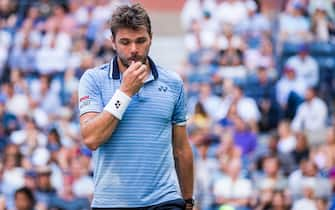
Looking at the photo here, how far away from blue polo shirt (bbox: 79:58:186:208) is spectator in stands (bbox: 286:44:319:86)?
33.0 ft

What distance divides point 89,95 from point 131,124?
0.87ft

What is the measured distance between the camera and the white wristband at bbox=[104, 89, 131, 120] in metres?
5.49

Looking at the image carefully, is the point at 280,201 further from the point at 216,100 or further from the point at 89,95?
the point at 89,95

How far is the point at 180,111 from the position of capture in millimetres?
5957

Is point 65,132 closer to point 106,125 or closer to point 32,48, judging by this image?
point 32,48

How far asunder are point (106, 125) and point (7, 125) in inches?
429

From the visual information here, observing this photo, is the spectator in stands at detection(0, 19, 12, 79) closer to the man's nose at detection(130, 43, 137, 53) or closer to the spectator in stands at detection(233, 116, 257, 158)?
the spectator in stands at detection(233, 116, 257, 158)

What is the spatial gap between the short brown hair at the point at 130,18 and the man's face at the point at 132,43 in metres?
0.02

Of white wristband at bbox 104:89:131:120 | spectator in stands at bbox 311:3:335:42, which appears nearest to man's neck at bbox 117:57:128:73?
white wristband at bbox 104:89:131:120

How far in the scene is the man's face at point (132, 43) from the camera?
5621 millimetres

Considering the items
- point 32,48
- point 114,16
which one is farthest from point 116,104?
point 32,48

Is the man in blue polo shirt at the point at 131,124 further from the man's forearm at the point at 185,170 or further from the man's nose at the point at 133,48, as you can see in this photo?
the man's forearm at the point at 185,170

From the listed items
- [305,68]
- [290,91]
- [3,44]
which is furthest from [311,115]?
[3,44]

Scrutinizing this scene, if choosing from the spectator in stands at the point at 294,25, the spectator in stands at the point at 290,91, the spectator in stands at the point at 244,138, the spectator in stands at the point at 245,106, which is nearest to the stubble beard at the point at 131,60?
the spectator in stands at the point at 244,138
